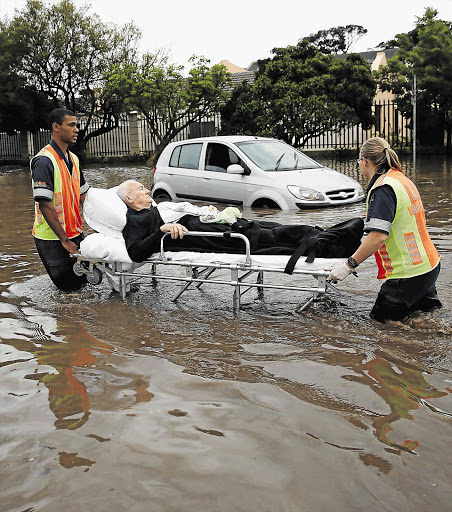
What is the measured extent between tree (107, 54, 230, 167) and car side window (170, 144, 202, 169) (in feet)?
52.6

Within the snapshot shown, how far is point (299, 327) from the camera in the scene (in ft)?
18.1

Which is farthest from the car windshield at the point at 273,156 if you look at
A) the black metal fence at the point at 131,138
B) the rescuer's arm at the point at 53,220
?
the black metal fence at the point at 131,138

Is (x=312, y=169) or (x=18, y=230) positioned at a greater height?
(x=312, y=169)

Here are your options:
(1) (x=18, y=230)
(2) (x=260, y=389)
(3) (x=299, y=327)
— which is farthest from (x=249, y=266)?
(1) (x=18, y=230)

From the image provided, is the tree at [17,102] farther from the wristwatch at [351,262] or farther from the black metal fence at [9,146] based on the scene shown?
the wristwatch at [351,262]

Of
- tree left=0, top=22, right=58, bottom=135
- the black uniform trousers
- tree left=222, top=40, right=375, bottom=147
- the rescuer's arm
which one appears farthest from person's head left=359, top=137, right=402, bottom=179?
tree left=0, top=22, right=58, bottom=135

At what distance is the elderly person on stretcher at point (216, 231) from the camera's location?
218 inches

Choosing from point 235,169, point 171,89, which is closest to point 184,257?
point 235,169

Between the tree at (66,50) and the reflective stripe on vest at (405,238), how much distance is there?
30.9 m

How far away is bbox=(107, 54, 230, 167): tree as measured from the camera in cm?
2962

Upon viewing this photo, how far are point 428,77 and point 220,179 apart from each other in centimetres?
1635

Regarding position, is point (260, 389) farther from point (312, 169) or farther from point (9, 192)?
point (9, 192)

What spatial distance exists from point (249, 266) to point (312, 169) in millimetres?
7349

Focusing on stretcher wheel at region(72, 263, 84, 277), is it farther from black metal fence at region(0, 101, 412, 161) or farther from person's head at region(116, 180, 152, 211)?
black metal fence at region(0, 101, 412, 161)
